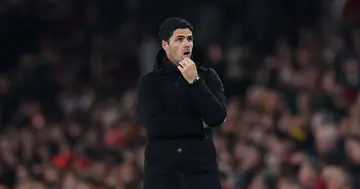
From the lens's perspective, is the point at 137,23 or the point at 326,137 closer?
the point at 326,137

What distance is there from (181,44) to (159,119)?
1.45ft

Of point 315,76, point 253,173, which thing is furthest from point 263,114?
point 253,173

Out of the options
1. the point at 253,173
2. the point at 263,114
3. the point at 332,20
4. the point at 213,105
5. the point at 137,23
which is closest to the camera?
the point at 213,105

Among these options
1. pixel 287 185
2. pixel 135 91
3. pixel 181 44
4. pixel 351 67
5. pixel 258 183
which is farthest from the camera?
pixel 135 91

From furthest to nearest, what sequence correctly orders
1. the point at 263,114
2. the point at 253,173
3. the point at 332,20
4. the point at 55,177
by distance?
1. the point at 332,20
2. the point at 263,114
3. the point at 55,177
4. the point at 253,173

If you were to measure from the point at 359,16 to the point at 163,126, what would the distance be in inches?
412

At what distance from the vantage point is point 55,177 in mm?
12383

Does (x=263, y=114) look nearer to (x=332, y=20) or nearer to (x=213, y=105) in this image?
(x=332, y=20)

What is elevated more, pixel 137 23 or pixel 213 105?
pixel 213 105

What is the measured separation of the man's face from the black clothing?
0.34 ft

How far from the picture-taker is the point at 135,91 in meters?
16.6

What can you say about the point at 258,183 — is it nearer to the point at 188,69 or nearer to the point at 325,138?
the point at 325,138

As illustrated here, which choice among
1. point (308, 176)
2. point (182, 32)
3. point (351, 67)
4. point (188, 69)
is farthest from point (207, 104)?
point (351, 67)

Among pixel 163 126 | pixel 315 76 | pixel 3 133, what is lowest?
pixel 3 133
